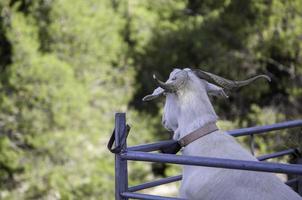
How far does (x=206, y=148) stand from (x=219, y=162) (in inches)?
29.5

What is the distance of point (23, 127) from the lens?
13.0 metres

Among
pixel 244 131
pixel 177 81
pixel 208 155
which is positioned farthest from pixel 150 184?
pixel 244 131

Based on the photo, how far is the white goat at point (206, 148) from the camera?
9.23ft

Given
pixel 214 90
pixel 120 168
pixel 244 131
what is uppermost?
pixel 214 90

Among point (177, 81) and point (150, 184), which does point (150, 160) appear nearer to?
point (150, 184)

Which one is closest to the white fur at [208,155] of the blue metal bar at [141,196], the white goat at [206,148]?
the white goat at [206,148]

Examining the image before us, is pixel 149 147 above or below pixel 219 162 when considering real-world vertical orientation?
above

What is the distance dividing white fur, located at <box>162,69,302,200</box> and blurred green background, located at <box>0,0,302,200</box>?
27.4ft

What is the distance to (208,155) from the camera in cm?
312

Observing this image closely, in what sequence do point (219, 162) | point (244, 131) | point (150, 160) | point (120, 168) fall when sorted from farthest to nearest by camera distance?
1. point (244, 131)
2. point (120, 168)
3. point (150, 160)
4. point (219, 162)

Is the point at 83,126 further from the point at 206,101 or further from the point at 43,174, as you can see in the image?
the point at 206,101

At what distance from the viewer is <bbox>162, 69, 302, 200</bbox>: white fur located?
9.21 ft

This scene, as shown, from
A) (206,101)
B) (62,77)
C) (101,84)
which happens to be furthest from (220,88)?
(101,84)

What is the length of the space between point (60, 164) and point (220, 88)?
9815mm
